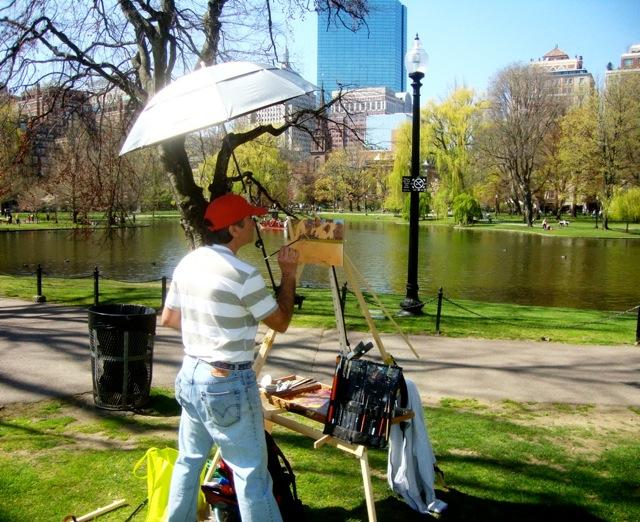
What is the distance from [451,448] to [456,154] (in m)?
A: 56.5

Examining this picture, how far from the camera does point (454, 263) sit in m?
28.6

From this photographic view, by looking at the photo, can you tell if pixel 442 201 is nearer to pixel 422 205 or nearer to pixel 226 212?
pixel 422 205

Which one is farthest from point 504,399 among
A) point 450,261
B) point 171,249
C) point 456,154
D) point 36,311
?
point 456,154

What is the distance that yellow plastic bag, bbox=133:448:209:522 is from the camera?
3512mm

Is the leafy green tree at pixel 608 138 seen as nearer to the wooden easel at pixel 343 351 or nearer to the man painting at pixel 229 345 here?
the wooden easel at pixel 343 351

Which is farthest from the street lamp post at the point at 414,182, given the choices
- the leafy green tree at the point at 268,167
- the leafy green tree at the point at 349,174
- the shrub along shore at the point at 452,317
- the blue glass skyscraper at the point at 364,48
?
the leafy green tree at the point at 349,174

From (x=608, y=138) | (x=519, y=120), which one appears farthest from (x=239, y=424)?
(x=519, y=120)

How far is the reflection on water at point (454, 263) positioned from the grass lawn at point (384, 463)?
661cm

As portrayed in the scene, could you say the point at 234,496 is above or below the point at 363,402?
below

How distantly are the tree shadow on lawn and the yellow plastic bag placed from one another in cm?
88

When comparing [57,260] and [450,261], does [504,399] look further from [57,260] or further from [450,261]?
[57,260]

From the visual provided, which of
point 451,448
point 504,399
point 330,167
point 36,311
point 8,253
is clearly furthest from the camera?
point 330,167

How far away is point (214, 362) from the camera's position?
296 centimetres

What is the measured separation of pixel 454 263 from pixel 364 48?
10849mm
